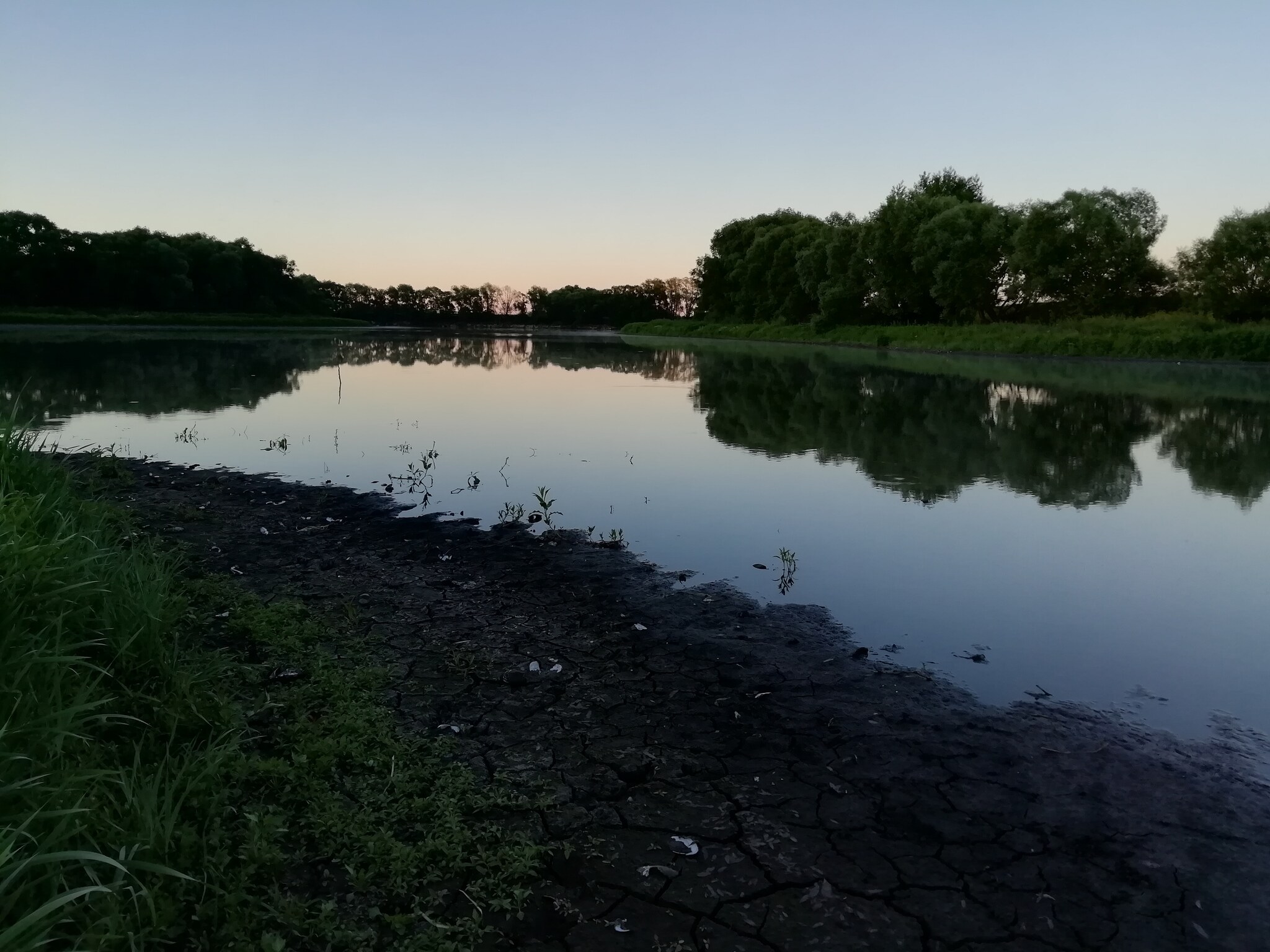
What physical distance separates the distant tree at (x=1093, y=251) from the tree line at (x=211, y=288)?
9422 centimetres

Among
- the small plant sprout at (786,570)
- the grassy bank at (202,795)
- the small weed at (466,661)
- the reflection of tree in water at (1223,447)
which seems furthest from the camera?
the reflection of tree in water at (1223,447)

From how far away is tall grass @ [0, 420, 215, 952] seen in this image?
2859mm

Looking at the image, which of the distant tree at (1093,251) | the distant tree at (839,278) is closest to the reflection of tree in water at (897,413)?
the distant tree at (1093,251)

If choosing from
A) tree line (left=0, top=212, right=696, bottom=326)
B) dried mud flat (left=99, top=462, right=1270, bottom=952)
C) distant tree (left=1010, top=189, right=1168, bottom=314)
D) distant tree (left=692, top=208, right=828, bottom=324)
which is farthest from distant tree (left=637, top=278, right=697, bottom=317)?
dried mud flat (left=99, top=462, right=1270, bottom=952)

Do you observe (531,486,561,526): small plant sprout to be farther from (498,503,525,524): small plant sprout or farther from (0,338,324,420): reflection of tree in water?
(0,338,324,420): reflection of tree in water

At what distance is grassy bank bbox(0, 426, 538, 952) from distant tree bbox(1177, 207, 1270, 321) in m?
61.5

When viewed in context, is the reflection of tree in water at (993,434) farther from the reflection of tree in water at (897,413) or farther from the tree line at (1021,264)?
the tree line at (1021,264)

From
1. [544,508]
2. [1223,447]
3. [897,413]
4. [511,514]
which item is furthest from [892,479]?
[897,413]

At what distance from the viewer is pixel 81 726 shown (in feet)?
12.7

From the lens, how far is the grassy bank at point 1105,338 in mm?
44562

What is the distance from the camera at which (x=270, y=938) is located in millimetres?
3068

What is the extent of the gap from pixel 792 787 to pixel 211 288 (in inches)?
4953

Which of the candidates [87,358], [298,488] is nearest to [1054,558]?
[298,488]

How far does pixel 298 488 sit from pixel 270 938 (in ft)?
32.4
